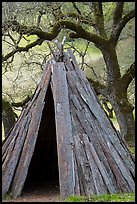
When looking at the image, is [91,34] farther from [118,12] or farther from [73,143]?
[73,143]

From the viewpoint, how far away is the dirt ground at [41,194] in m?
7.48

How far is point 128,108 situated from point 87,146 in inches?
293

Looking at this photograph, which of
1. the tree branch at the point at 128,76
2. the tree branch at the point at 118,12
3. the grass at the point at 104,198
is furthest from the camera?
the tree branch at the point at 118,12

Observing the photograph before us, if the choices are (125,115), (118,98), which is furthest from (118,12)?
(125,115)

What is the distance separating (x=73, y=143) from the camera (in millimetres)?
7617

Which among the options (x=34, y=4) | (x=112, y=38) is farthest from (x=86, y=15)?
(x=34, y=4)

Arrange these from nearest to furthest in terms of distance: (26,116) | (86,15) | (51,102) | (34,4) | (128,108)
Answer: (26,116)
(51,102)
(34,4)
(128,108)
(86,15)

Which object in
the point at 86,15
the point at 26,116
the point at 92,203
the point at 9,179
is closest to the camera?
the point at 92,203

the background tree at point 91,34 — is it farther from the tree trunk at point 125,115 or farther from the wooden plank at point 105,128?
the wooden plank at point 105,128

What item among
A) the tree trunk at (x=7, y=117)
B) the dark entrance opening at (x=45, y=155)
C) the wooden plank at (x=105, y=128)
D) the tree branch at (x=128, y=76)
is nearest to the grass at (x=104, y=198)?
the wooden plank at (x=105, y=128)

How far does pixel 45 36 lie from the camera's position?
47.4 ft

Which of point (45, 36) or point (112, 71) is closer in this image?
point (45, 36)

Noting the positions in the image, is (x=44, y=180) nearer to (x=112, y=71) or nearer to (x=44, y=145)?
(x=44, y=145)

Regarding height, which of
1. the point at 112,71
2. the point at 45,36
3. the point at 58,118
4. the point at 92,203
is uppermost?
the point at 45,36
